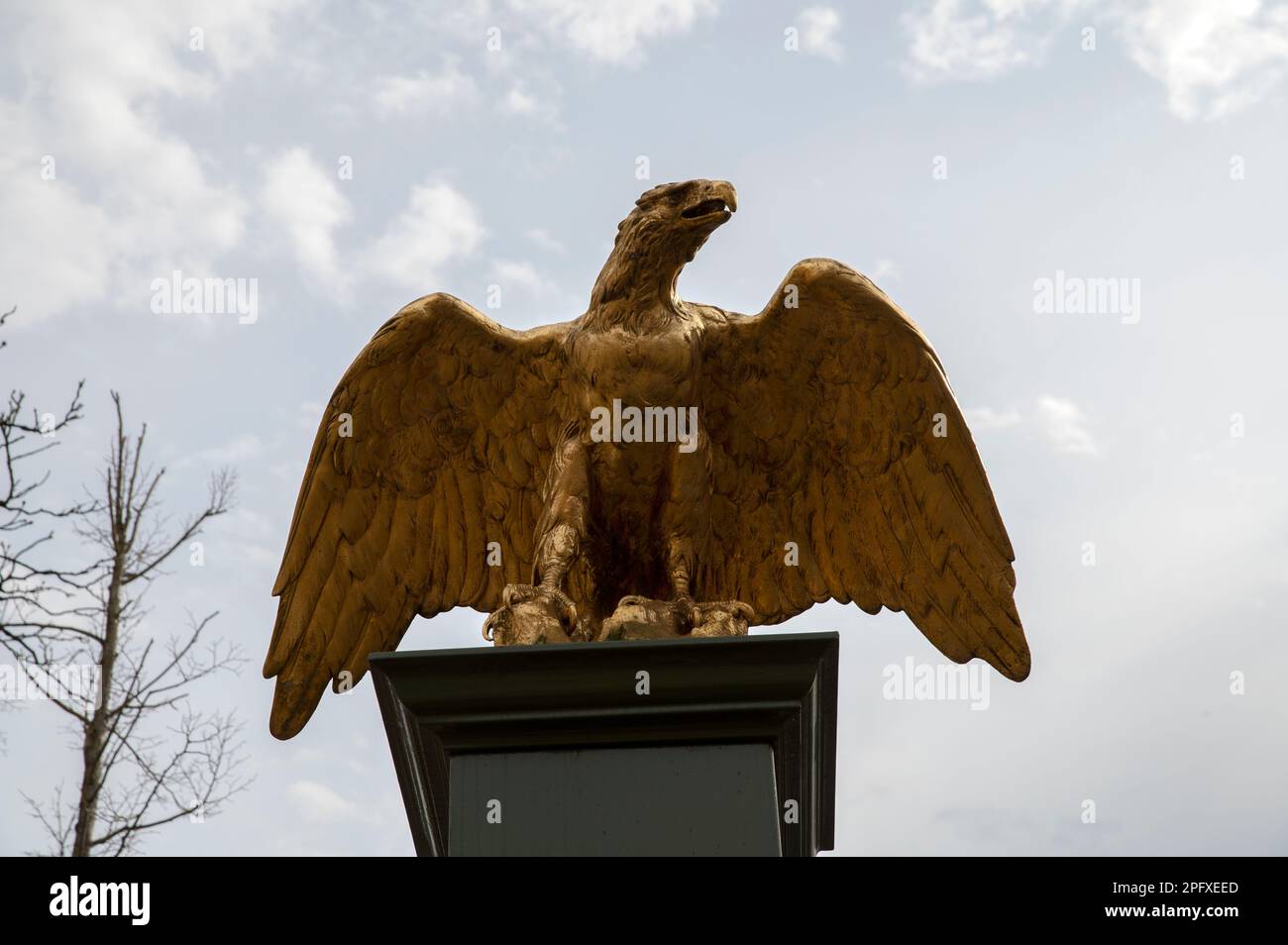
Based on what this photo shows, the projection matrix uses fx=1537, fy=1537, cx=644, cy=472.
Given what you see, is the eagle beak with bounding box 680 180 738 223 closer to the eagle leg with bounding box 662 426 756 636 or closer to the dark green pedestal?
the eagle leg with bounding box 662 426 756 636

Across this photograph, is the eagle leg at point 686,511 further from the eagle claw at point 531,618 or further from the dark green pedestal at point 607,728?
the dark green pedestal at point 607,728

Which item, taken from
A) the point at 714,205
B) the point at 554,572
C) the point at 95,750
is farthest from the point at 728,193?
the point at 95,750

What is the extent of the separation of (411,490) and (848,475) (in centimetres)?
173

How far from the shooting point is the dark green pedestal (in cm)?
475

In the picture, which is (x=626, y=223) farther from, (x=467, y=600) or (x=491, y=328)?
(x=467, y=600)

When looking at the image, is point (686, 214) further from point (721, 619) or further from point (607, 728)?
point (607, 728)

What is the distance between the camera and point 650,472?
5793 millimetres

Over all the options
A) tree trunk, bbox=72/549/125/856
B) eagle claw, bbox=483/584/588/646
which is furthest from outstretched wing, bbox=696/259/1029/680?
tree trunk, bbox=72/549/125/856

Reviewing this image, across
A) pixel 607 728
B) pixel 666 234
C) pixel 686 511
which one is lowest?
pixel 607 728

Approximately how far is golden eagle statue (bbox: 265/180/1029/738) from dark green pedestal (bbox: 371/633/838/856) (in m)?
0.66

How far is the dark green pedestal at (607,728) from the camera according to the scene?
475cm

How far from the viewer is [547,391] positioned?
600cm
